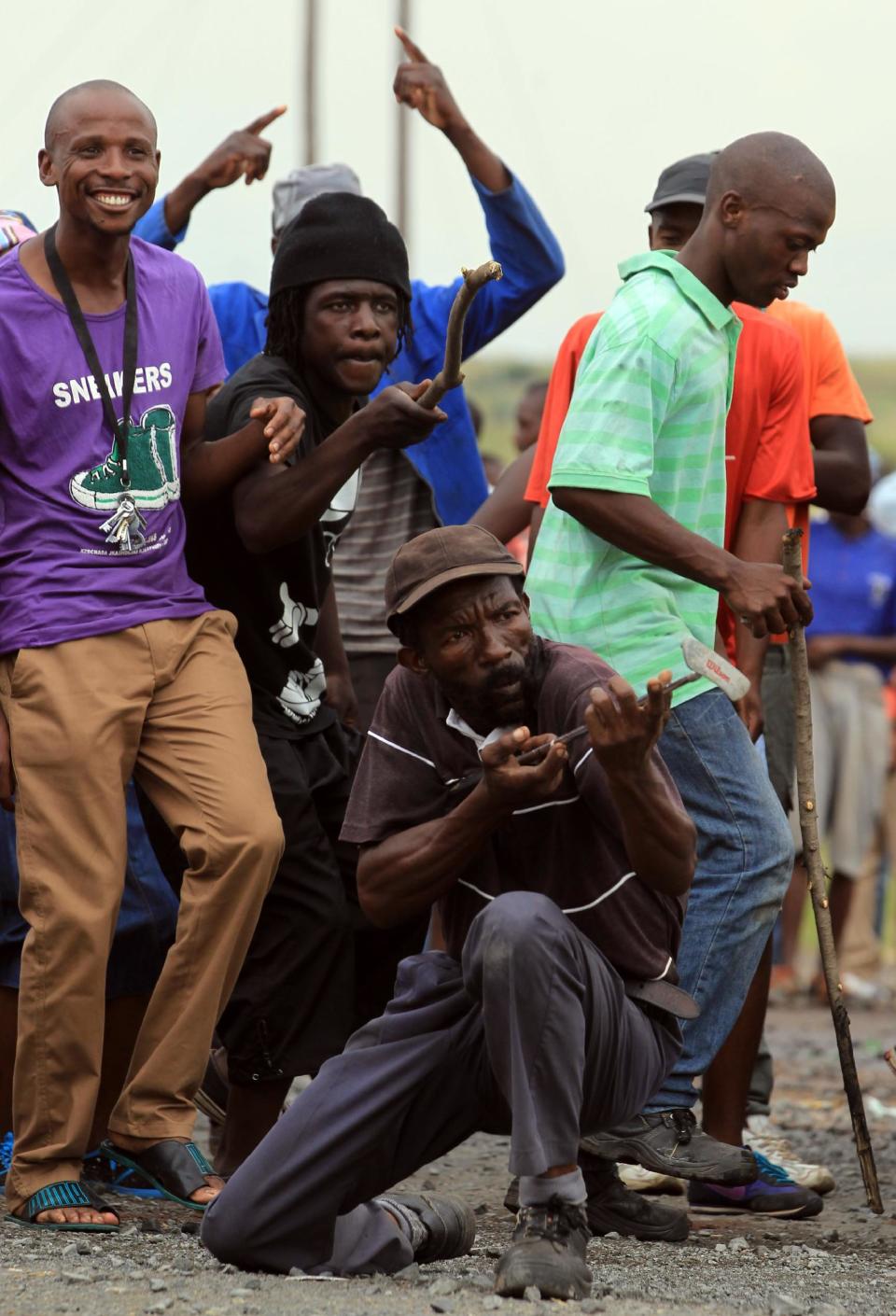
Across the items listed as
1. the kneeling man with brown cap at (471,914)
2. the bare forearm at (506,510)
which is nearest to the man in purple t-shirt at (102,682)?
the kneeling man with brown cap at (471,914)

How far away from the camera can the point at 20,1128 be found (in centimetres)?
480

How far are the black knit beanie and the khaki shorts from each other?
6.25 meters

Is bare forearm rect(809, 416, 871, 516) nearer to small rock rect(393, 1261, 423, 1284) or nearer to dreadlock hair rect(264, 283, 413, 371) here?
dreadlock hair rect(264, 283, 413, 371)

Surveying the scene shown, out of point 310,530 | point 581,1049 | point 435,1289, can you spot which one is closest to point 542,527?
point 310,530

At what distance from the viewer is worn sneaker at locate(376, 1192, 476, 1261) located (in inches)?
178

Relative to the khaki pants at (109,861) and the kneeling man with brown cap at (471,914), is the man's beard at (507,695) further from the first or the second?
the khaki pants at (109,861)

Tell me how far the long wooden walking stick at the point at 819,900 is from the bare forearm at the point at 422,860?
1283 millimetres

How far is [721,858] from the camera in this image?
508cm

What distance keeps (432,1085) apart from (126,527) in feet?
4.83

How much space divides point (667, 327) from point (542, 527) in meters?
0.60

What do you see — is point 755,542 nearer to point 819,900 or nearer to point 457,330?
point 819,900

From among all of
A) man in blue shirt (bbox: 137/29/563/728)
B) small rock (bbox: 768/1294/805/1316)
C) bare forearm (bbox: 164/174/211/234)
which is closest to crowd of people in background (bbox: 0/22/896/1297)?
small rock (bbox: 768/1294/805/1316)

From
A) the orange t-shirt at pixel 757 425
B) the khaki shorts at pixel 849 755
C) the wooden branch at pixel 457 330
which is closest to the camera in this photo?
the wooden branch at pixel 457 330

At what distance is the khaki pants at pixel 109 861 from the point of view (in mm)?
4781
